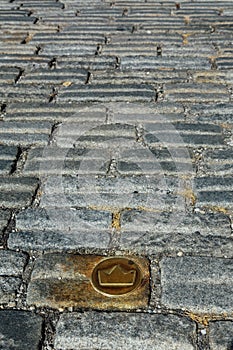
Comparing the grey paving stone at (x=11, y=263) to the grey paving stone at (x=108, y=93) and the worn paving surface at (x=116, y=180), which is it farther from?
the grey paving stone at (x=108, y=93)

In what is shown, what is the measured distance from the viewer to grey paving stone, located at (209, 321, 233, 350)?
229 centimetres

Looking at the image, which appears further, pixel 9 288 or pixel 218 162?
pixel 218 162

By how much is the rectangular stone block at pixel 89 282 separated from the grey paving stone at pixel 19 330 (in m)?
0.09

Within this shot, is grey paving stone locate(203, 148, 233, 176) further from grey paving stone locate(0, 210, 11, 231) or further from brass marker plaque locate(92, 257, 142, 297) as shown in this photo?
grey paving stone locate(0, 210, 11, 231)

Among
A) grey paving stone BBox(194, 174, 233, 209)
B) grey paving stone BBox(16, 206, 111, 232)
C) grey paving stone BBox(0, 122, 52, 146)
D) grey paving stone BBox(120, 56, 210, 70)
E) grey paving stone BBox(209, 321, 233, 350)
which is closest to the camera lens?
grey paving stone BBox(209, 321, 233, 350)

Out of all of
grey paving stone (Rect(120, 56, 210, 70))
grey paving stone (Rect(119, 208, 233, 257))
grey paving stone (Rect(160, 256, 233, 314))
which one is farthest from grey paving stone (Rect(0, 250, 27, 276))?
grey paving stone (Rect(120, 56, 210, 70))

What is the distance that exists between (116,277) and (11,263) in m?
0.49

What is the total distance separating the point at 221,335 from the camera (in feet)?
7.66

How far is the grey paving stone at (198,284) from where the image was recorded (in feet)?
8.13

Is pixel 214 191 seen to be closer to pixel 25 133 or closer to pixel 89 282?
pixel 89 282

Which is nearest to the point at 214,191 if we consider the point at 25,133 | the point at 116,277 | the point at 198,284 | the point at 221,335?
the point at 198,284

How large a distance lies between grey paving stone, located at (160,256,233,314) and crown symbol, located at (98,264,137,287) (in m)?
0.14

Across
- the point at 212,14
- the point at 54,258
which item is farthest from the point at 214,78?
the point at 54,258

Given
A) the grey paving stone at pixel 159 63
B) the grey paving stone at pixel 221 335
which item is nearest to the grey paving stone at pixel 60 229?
the grey paving stone at pixel 221 335
